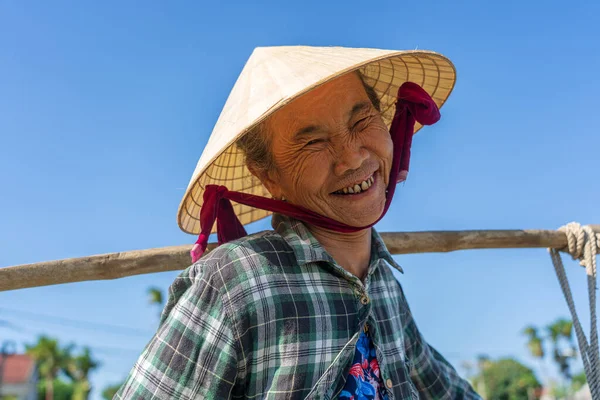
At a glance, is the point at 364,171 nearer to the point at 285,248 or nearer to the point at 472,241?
the point at 285,248

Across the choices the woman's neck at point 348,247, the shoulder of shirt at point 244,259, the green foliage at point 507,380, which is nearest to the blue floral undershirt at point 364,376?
the woman's neck at point 348,247

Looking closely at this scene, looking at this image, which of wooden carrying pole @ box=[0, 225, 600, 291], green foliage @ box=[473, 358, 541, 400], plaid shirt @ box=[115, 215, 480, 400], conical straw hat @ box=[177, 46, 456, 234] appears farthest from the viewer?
green foliage @ box=[473, 358, 541, 400]

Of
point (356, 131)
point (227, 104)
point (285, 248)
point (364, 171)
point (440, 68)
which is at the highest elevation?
point (440, 68)

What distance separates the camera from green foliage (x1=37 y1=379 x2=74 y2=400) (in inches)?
1870

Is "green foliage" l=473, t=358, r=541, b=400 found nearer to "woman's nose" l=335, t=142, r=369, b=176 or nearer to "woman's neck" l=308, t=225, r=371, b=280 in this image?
"woman's neck" l=308, t=225, r=371, b=280

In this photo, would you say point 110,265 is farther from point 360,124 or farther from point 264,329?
point 360,124

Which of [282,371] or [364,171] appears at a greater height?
[364,171]

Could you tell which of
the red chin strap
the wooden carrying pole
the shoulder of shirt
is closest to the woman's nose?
the red chin strap

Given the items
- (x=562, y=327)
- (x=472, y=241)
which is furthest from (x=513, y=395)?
(x=472, y=241)

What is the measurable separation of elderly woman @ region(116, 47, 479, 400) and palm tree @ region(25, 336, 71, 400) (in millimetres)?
44126

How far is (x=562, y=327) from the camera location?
136 feet

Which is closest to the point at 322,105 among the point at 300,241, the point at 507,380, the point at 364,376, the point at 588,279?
the point at 300,241

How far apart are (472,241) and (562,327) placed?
143ft

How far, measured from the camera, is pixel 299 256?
5.43ft
